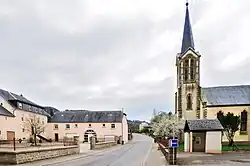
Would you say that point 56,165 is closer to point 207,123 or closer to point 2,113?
point 207,123

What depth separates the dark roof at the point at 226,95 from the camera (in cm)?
5409

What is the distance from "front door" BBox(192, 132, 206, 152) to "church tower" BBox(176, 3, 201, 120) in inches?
812

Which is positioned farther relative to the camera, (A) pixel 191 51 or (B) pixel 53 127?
(B) pixel 53 127

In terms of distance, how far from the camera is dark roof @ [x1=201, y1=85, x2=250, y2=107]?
54094 mm

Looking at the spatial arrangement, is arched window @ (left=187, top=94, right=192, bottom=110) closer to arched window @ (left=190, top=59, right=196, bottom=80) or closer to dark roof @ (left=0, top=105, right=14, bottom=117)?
arched window @ (left=190, top=59, right=196, bottom=80)

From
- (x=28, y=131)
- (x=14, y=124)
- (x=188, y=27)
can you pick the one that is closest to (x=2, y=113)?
(x=14, y=124)

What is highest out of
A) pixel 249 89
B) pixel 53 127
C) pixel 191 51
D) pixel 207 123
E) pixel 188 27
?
pixel 188 27

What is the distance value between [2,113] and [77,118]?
25076 mm

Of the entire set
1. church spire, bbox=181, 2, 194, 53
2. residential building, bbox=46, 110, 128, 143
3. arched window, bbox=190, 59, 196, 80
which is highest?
church spire, bbox=181, 2, 194, 53

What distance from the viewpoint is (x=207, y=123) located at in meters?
35.1

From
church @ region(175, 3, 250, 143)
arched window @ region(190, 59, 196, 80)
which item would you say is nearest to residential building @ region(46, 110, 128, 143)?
Result: church @ region(175, 3, 250, 143)

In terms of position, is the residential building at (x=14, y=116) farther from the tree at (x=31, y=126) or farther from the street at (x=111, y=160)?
the street at (x=111, y=160)

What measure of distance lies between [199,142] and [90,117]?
136 feet

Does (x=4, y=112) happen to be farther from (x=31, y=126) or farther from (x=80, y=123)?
(x=80, y=123)
